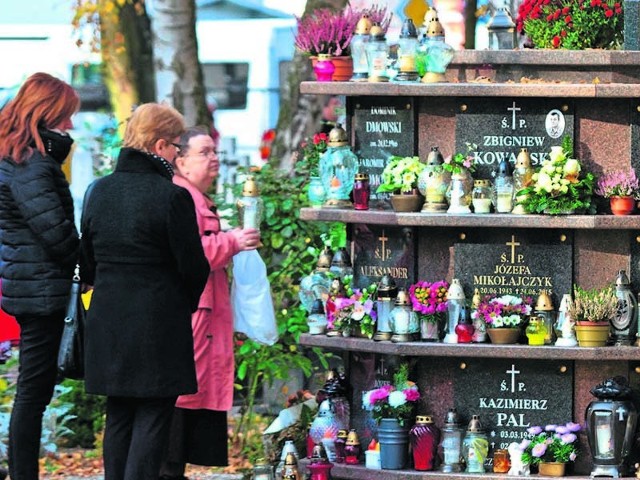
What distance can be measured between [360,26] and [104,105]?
57.6 feet

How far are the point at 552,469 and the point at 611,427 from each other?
349mm

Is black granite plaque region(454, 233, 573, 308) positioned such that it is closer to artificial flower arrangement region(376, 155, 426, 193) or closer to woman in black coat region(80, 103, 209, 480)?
artificial flower arrangement region(376, 155, 426, 193)

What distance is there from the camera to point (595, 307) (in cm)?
744

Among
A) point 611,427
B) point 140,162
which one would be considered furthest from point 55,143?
point 611,427

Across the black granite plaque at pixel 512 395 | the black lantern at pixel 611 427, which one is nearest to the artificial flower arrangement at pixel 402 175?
the black granite plaque at pixel 512 395

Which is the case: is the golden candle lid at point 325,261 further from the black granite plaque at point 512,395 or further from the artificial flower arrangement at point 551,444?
the artificial flower arrangement at point 551,444

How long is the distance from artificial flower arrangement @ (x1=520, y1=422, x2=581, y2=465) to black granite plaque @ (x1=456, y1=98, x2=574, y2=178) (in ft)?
3.97

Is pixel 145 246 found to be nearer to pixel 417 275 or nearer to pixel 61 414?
pixel 417 275

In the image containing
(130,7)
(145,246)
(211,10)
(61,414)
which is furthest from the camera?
(211,10)

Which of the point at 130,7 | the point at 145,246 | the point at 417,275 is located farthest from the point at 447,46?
the point at 130,7

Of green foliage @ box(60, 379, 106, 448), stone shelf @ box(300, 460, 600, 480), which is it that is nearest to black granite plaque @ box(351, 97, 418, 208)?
stone shelf @ box(300, 460, 600, 480)

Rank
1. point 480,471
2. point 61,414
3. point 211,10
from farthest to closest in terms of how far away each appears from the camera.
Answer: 1. point 211,10
2. point 61,414
3. point 480,471

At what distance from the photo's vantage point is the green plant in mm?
7441

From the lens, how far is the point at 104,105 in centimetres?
2509
